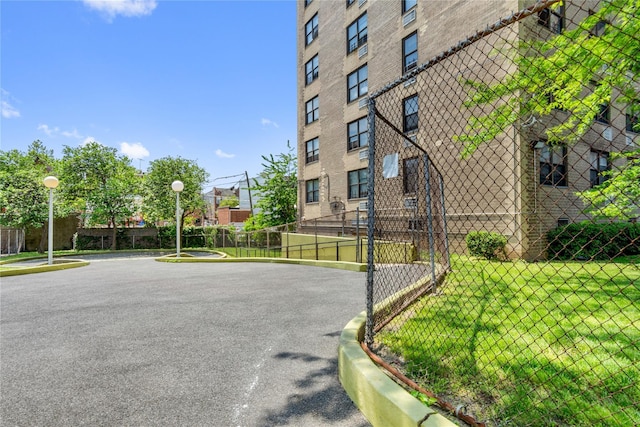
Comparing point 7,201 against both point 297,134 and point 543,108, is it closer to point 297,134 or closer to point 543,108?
point 297,134

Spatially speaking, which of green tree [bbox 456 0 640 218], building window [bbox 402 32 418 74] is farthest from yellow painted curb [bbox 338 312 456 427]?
building window [bbox 402 32 418 74]

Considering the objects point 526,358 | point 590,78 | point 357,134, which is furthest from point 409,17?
point 526,358

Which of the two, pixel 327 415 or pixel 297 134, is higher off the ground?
pixel 297 134

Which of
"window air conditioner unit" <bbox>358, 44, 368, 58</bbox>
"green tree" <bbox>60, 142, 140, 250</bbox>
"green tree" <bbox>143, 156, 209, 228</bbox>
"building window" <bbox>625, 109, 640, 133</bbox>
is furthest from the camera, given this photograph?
"green tree" <bbox>143, 156, 209, 228</bbox>

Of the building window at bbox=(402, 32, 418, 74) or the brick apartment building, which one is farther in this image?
the building window at bbox=(402, 32, 418, 74)

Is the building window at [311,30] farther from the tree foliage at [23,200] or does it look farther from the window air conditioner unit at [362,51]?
the tree foliage at [23,200]

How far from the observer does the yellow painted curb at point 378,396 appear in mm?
1928

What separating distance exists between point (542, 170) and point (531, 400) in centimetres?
1072

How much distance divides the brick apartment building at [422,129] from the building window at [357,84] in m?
0.06

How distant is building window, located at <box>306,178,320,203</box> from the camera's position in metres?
20.2

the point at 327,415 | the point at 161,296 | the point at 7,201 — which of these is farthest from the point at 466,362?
the point at 7,201

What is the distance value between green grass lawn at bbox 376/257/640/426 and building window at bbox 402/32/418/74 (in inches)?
487

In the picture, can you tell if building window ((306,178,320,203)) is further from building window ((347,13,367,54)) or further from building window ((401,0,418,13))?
building window ((401,0,418,13))

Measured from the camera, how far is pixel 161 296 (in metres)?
6.33
